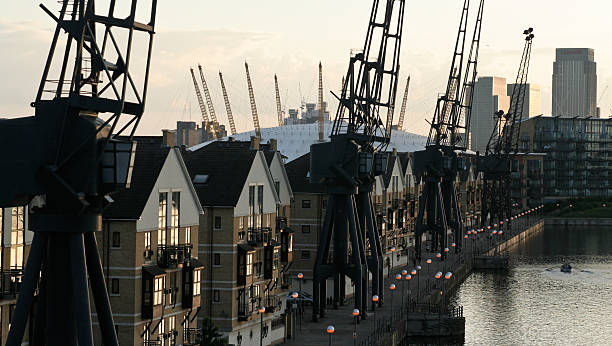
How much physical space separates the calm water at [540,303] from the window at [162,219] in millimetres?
44628

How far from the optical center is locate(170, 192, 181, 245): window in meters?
59.7

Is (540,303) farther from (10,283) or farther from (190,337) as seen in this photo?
(10,283)

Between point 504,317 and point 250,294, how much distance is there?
1830 inches

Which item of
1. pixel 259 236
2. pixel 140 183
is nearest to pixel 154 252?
pixel 140 183

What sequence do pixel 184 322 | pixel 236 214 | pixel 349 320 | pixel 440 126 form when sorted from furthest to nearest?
1. pixel 440 126
2. pixel 349 320
3. pixel 236 214
4. pixel 184 322

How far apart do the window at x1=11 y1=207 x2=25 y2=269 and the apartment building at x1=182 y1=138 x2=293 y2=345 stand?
78.9ft

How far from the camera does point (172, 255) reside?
192 feet

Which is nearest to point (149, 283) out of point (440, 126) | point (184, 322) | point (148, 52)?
point (184, 322)

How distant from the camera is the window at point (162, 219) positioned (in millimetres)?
58031

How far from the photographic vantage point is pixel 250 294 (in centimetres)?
7338

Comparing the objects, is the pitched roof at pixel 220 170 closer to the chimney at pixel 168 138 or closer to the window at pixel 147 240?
the chimney at pixel 168 138

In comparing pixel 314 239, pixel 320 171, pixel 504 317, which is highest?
pixel 320 171

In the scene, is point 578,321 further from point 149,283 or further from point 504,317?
point 149,283

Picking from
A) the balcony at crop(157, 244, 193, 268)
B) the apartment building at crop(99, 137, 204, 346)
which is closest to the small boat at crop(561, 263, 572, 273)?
the apartment building at crop(99, 137, 204, 346)
